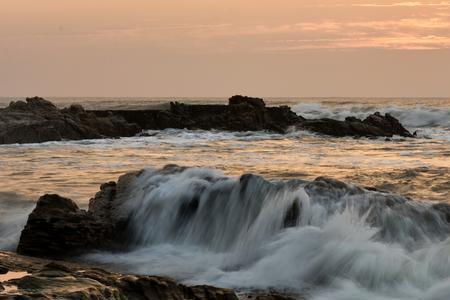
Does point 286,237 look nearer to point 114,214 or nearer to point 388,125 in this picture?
point 114,214

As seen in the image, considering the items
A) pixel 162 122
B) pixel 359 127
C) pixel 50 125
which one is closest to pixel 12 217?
pixel 50 125

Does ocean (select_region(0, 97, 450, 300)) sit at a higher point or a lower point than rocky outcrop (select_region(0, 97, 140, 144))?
lower

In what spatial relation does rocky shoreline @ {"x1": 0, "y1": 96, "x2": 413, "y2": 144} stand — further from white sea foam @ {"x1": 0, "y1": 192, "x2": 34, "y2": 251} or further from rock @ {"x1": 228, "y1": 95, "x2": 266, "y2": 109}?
white sea foam @ {"x1": 0, "y1": 192, "x2": 34, "y2": 251}

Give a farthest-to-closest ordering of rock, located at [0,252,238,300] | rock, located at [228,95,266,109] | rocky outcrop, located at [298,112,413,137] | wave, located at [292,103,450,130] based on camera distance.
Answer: wave, located at [292,103,450,130]
rock, located at [228,95,266,109]
rocky outcrop, located at [298,112,413,137]
rock, located at [0,252,238,300]

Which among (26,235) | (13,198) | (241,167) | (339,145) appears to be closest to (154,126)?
(339,145)

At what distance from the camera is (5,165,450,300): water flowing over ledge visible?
21.8 ft

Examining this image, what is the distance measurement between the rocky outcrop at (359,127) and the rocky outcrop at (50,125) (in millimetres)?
9945

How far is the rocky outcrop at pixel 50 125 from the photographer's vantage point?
1152 inches

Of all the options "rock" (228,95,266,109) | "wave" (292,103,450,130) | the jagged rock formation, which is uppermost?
"rock" (228,95,266,109)

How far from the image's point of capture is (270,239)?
7.83 metres

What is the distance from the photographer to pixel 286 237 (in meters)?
7.68

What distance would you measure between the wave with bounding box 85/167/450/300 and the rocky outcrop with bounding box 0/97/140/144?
20701 mm

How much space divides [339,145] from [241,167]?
10463 millimetres

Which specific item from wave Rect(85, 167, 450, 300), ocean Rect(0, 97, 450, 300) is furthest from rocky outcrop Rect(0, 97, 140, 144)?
wave Rect(85, 167, 450, 300)
